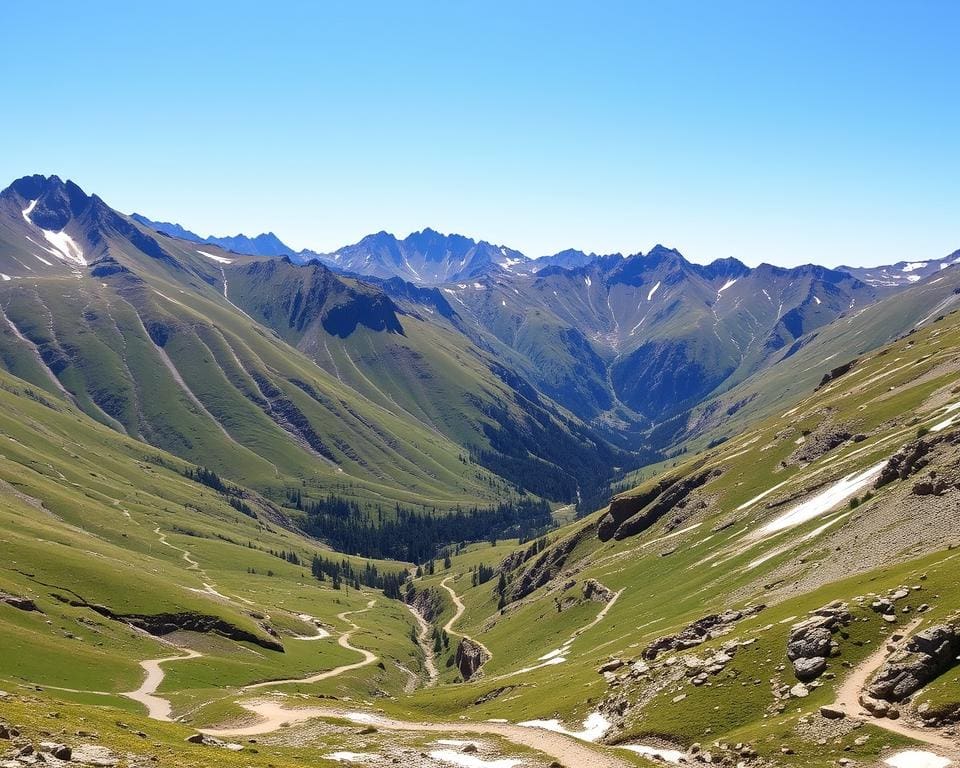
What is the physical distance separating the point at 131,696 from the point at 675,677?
8732cm

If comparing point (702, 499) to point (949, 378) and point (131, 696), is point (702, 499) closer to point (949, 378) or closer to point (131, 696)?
point (949, 378)

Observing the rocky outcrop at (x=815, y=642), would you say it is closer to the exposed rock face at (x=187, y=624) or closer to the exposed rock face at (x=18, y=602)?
the exposed rock face at (x=18, y=602)

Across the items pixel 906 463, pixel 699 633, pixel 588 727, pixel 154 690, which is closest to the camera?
pixel 588 727

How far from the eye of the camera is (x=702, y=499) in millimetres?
176375

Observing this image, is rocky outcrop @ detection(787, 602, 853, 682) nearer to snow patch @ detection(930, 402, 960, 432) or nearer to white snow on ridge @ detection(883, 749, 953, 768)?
white snow on ridge @ detection(883, 749, 953, 768)

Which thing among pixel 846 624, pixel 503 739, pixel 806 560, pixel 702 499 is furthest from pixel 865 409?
pixel 503 739

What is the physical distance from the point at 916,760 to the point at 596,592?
118m

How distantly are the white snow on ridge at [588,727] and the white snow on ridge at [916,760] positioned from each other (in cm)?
2742

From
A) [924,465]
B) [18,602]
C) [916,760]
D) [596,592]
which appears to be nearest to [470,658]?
[596,592]

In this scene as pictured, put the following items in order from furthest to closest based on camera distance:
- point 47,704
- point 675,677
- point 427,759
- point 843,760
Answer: point 675,677
point 47,704
point 427,759
point 843,760

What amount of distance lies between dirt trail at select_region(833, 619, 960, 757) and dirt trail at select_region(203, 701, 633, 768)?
1661cm

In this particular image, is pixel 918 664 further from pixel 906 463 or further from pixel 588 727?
pixel 906 463

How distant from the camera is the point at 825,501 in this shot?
130375 mm

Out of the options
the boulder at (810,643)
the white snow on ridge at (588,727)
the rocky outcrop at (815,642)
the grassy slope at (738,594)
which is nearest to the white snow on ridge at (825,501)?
the grassy slope at (738,594)
